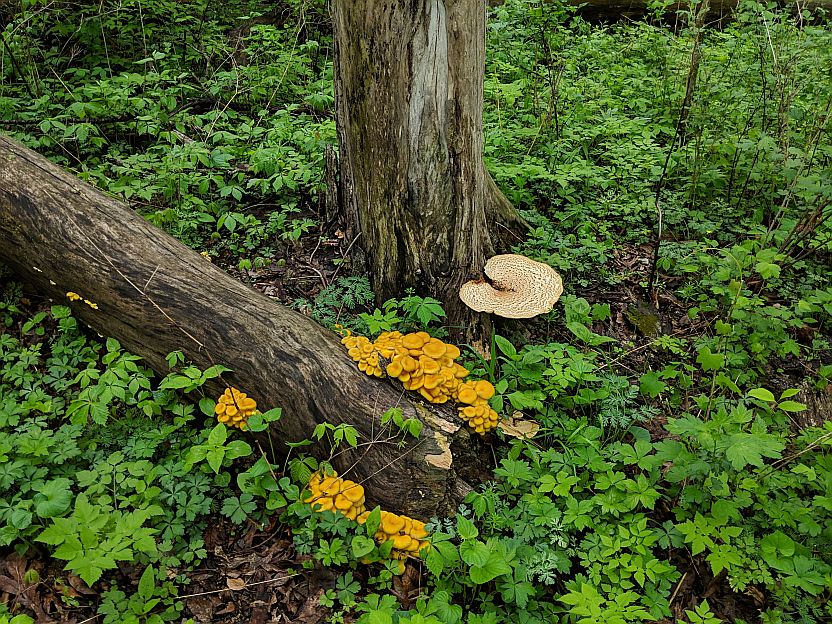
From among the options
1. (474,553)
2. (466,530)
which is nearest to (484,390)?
(466,530)

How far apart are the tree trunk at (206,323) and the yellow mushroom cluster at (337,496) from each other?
0.13m

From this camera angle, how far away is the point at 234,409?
10.4ft

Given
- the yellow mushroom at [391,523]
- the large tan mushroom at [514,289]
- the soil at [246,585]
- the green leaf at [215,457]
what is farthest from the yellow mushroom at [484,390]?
the green leaf at [215,457]

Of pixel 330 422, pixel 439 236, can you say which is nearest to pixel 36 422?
pixel 330 422

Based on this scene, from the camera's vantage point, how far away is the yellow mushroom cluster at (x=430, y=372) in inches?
128

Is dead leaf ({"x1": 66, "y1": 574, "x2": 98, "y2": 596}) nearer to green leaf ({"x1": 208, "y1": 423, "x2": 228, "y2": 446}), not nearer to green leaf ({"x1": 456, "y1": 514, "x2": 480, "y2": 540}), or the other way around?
green leaf ({"x1": 208, "y1": 423, "x2": 228, "y2": 446})

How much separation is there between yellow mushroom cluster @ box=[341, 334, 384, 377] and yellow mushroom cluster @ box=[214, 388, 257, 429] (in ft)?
2.08

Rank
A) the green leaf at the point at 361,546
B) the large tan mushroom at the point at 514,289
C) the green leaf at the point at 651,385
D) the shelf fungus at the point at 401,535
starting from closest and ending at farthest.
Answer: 1. the green leaf at the point at 361,546
2. the shelf fungus at the point at 401,535
3. the green leaf at the point at 651,385
4. the large tan mushroom at the point at 514,289

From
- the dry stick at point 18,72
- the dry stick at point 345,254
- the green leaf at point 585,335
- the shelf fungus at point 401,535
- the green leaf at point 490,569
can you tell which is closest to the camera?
the green leaf at point 490,569

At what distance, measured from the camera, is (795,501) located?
3027 mm

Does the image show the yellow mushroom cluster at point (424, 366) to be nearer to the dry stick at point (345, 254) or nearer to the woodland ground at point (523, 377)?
the woodland ground at point (523, 377)

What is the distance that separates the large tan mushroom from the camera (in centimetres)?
367

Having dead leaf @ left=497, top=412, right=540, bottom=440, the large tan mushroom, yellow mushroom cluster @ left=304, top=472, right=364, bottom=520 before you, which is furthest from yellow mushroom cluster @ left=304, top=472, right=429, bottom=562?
the large tan mushroom

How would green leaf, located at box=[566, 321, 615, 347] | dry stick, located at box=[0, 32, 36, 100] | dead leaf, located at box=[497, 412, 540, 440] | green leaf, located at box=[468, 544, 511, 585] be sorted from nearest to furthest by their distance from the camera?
green leaf, located at box=[468, 544, 511, 585] → dead leaf, located at box=[497, 412, 540, 440] → green leaf, located at box=[566, 321, 615, 347] → dry stick, located at box=[0, 32, 36, 100]
